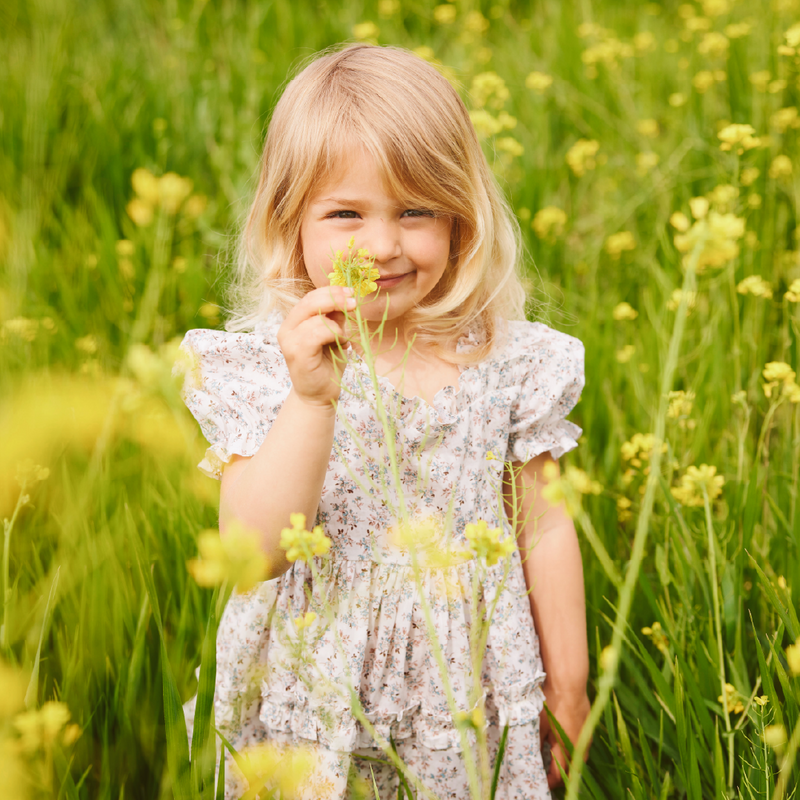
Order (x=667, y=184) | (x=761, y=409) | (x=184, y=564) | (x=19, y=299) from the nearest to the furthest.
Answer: (x=184, y=564), (x=761, y=409), (x=19, y=299), (x=667, y=184)

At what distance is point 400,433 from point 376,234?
0.97ft

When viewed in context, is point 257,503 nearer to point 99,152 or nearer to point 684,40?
point 99,152

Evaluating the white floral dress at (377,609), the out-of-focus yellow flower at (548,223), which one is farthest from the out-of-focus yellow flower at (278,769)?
the out-of-focus yellow flower at (548,223)

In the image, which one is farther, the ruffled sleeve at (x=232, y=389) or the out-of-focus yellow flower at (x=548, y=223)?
the out-of-focus yellow flower at (x=548, y=223)

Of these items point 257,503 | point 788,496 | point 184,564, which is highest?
point 257,503

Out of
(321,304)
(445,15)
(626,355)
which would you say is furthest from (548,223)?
(445,15)

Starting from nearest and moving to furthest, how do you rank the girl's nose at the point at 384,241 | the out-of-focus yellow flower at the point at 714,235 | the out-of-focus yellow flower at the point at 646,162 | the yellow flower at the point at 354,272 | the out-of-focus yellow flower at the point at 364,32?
the out-of-focus yellow flower at the point at 714,235 < the yellow flower at the point at 354,272 < the girl's nose at the point at 384,241 < the out-of-focus yellow flower at the point at 646,162 < the out-of-focus yellow flower at the point at 364,32

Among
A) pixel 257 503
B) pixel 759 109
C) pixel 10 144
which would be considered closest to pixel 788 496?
pixel 257 503

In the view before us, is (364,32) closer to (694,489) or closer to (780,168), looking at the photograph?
(780,168)

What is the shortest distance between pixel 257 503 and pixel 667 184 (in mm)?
1897

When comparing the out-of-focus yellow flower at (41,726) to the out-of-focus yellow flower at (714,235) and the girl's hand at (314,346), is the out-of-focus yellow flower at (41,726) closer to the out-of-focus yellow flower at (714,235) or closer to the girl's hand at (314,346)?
the girl's hand at (314,346)

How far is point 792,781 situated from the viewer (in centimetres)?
94

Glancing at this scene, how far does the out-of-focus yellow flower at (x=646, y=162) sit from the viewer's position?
2188mm

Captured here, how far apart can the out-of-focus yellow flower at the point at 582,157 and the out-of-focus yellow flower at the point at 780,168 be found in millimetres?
522
